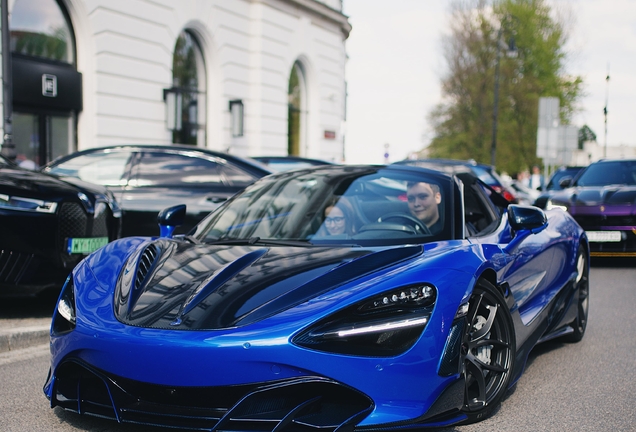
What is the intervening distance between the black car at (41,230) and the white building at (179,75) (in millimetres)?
5873

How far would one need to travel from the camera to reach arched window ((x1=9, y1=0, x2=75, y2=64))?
50.7 feet

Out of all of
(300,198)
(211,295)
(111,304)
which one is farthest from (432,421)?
(300,198)

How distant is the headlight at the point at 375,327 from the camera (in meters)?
3.00

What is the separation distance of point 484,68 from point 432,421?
50.1 meters

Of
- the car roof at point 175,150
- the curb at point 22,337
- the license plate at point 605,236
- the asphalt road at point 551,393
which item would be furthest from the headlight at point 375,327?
the license plate at point 605,236

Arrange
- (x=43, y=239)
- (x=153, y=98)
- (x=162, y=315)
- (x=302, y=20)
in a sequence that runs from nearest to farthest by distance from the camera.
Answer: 1. (x=162, y=315)
2. (x=43, y=239)
3. (x=153, y=98)
4. (x=302, y=20)

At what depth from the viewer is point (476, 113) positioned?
52.2m

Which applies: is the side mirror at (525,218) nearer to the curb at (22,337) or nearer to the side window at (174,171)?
the curb at (22,337)

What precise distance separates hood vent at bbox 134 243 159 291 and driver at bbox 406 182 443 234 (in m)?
1.40

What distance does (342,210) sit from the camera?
451 centimetres

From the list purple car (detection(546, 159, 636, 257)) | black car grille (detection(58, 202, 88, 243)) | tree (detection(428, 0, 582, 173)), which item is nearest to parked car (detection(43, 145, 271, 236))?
black car grille (detection(58, 202, 88, 243))

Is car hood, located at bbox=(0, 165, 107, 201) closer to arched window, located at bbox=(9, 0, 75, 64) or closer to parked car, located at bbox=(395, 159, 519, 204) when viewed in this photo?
arched window, located at bbox=(9, 0, 75, 64)

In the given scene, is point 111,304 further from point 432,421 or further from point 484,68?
point 484,68

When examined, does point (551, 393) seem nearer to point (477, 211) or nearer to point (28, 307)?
point (477, 211)
